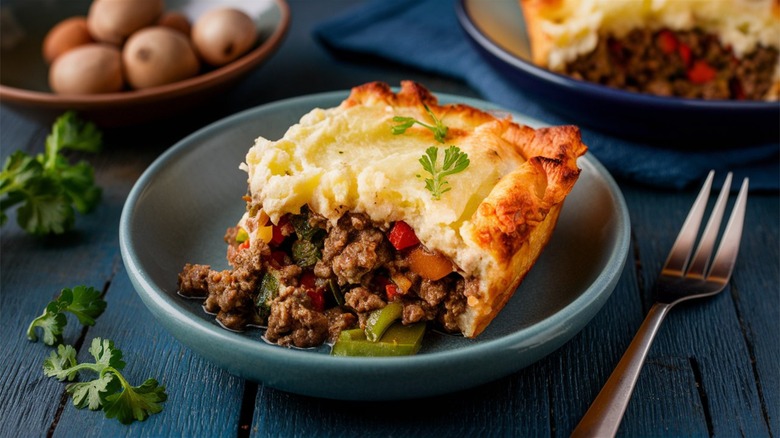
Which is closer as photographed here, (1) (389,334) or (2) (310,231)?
(1) (389,334)

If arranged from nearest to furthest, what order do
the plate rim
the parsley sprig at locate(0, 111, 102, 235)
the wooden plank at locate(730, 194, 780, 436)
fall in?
the wooden plank at locate(730, 194, 780, 436) → the parsley sprig at locate(0, 111, 102, 235) → the plate rim

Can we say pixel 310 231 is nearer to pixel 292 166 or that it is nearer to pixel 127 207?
pixel 292 166

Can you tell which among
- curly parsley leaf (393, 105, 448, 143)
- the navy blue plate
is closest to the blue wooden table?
the navy blue plate

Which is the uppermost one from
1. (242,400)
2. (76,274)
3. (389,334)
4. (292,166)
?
(292,166)

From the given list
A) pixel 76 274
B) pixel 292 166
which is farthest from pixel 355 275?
pixel 76 274

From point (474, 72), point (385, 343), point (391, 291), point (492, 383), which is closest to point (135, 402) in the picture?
point (385, 343)

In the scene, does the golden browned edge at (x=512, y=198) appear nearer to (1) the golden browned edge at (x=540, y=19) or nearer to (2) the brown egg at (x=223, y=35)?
(1) the golden browned edge at (x=540, y=19)

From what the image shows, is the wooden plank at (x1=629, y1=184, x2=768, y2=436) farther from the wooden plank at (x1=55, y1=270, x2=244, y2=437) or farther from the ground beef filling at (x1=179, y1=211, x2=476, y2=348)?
the wooden plank at (x1=55, y1=270, x2=244, y2=437)
